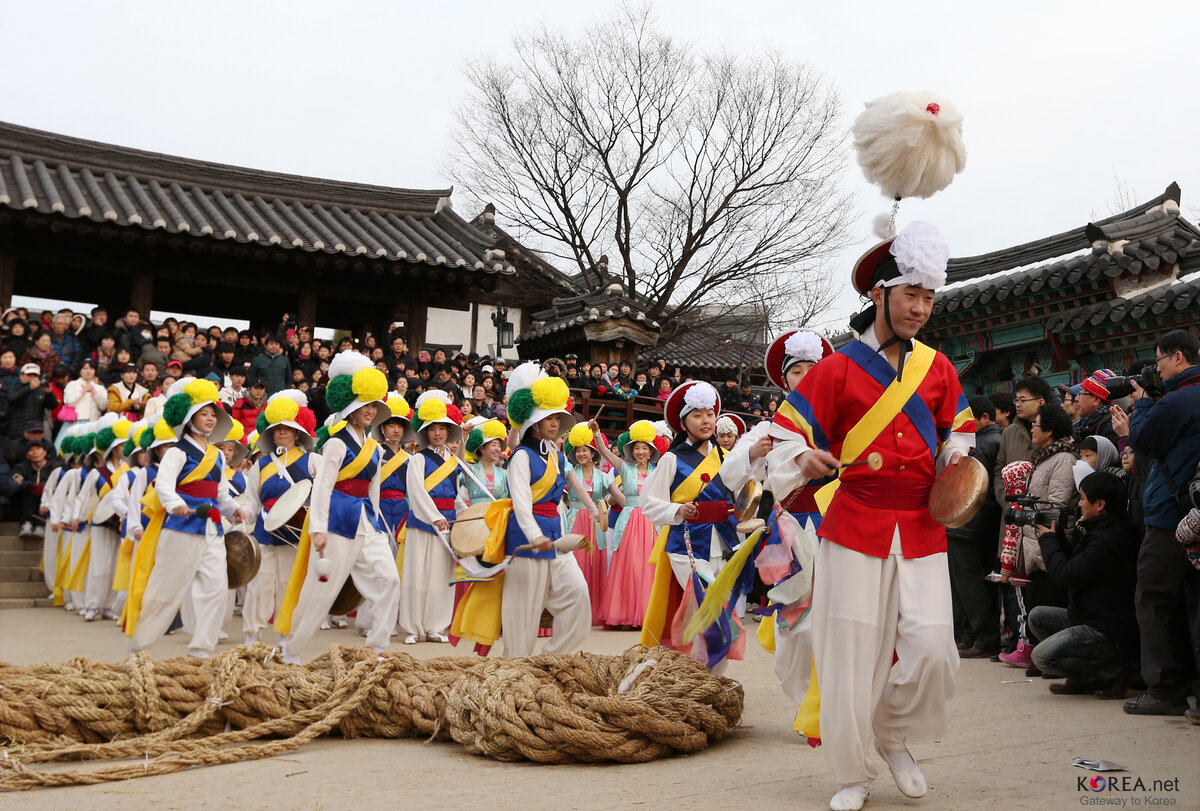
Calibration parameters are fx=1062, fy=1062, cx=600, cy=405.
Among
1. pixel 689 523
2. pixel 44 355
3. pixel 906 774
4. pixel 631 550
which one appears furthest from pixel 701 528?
pixel 44 355

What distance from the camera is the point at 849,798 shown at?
12.5 ft

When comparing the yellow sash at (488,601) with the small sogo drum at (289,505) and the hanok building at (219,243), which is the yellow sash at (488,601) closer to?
the small sogo drum at (289,505)

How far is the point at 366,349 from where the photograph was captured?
53.9ft

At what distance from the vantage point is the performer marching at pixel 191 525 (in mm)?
8164

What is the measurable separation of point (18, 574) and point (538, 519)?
10.4 m

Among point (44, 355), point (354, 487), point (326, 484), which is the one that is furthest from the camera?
point (44, 355)

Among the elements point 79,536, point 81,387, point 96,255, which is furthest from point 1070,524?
point 96,255

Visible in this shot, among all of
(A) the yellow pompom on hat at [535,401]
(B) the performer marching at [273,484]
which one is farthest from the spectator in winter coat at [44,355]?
(A) the yellow pompom on hat at [535,401]

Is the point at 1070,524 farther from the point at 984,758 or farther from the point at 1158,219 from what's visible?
the point at 1158,219

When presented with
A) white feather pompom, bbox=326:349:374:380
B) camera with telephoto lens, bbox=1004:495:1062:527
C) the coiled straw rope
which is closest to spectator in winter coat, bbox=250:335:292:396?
white feather pompom, bbox=326:349:374:380

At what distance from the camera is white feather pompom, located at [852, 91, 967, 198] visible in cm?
461

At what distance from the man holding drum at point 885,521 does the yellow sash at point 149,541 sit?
5673 millimetres

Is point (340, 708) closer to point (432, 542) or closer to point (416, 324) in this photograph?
point (432, 542)

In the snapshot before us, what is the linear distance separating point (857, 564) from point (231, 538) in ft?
18.4
